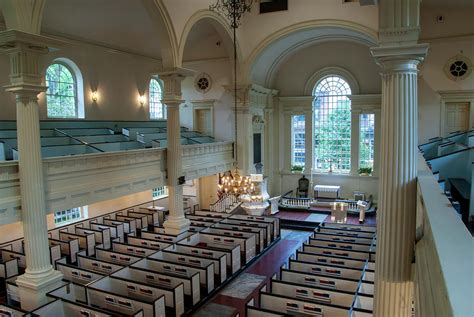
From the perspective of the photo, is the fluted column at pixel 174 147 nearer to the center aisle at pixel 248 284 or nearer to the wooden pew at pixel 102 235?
the wooden pew at pixel 102 235

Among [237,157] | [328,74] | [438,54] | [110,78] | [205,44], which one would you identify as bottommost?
[237,157]

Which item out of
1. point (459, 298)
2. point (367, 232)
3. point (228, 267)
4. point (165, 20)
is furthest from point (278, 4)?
point (459, 298)

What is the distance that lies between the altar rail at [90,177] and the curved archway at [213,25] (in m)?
3.66

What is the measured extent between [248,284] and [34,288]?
18.4ft

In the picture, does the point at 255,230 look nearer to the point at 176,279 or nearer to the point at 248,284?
the point at 248,284

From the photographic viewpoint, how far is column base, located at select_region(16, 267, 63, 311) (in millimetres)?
8203

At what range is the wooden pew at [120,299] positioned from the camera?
305 inches

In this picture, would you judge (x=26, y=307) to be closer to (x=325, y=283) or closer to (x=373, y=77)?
(x=325, y=283)

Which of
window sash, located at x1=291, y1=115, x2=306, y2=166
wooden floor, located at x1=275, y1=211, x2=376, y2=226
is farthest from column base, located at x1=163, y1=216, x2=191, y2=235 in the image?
window sash, located at x1=291, y1=115, x2=306, y2=166

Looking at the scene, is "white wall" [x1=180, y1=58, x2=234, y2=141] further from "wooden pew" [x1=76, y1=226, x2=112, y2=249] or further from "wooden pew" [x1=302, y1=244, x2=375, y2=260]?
"wooden pew" [x1=302, y1=244, x2=375, y2=260]

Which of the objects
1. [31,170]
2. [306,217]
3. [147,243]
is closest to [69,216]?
[147,243]

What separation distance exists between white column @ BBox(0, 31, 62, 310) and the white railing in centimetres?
1014

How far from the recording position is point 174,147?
502 inches

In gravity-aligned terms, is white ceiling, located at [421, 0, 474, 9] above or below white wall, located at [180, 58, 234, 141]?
above
